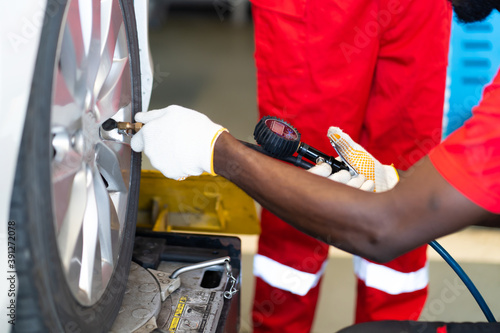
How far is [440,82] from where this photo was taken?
150 centimetres

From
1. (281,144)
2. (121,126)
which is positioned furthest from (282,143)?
(121,126)

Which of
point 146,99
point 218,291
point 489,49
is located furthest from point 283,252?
point 489,49

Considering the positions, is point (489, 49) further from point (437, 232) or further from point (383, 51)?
point (437, 232)

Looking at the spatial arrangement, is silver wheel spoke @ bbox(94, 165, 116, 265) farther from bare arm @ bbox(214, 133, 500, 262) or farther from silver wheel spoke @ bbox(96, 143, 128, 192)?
bare arm @ bbox(214, 133, 500, 262)

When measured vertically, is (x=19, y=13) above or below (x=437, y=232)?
above

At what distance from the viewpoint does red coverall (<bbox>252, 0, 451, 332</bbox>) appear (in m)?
1.35

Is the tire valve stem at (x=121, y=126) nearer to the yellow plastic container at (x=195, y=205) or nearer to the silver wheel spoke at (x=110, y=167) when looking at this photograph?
the silver wheel spoke at (x=110, y=167)

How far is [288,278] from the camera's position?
1555 mm

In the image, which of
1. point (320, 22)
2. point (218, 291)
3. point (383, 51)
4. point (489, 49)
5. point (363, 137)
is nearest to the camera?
point (218, 291)

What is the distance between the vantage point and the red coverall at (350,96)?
1.35 m

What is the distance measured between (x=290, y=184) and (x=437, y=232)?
10.2 inches

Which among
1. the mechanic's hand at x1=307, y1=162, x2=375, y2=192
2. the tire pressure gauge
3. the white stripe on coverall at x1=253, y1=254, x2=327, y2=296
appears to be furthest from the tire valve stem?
the white stripe on coverall at x1=253, y1=254, x2=327, y2=296

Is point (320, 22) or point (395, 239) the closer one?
point (395, 239)

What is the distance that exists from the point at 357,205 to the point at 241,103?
2699mm
